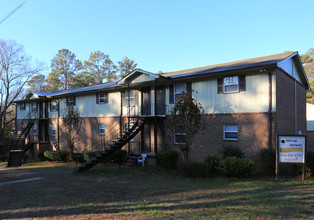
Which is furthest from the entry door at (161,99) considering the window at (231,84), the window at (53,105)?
the window at (53,105)

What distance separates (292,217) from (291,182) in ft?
16.0

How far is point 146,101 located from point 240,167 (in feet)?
28.9

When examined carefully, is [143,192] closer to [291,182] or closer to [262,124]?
[291,182]

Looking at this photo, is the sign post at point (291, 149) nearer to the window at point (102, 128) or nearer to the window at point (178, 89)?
the window at point (178, 89)

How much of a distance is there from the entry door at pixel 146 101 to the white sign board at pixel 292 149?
9275 millimetres

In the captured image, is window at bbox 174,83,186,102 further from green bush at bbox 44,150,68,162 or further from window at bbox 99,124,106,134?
green bush at bbox 44,150,68,162

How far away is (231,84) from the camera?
524 inches

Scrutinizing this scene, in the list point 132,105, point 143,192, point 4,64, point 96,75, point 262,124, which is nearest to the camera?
point 143,192

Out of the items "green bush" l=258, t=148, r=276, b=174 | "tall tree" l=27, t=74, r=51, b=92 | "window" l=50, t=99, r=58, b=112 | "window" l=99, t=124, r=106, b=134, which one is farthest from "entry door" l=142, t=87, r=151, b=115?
"tall tree" l=27, t=74, r=51, b=92

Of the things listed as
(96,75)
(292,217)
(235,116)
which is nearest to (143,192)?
(292,217)

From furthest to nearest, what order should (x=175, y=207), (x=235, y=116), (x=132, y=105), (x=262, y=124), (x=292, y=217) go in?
1. (x=132, y=105)
2. (x=235, y=116)
3. (x=262, y=124)
4. (x=175, y=207)
5. (x=292, y=217)

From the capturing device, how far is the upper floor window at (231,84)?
13.0m

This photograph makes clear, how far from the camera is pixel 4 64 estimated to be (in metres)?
35.0

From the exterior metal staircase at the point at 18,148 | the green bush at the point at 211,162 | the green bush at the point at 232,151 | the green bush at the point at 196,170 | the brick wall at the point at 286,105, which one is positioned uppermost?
the brick wall at the point at 286,105
